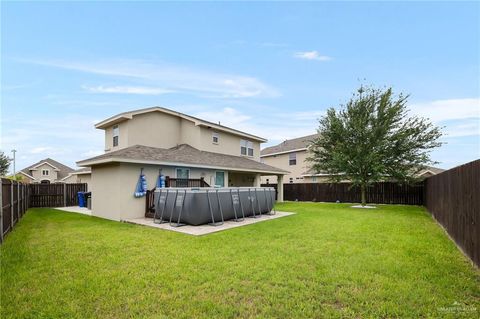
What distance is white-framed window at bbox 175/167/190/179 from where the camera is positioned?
13.0m

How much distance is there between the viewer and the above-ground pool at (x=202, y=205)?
909 centimetres

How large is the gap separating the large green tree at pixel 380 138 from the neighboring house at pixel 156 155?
581 centimetres

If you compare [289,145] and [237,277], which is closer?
[237,277]

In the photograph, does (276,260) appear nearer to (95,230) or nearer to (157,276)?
(157,276)

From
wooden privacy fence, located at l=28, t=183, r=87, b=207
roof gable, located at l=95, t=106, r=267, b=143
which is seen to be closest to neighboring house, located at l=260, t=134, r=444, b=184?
roof gable, located at l=95, t=106, r=267, b=143

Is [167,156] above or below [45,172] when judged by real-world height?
above

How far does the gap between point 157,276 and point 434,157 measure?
680 inches

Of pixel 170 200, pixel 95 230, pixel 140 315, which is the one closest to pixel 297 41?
pixel 170 200

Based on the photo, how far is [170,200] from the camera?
9750 millimetres

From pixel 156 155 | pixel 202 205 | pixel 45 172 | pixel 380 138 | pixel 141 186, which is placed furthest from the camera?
pixel 45 172

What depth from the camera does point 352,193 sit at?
2111cm

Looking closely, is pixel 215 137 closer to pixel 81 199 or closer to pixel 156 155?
pixel 156 155

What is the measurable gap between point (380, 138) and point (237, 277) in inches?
595

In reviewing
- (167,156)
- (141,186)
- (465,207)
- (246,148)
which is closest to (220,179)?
(167,156)
